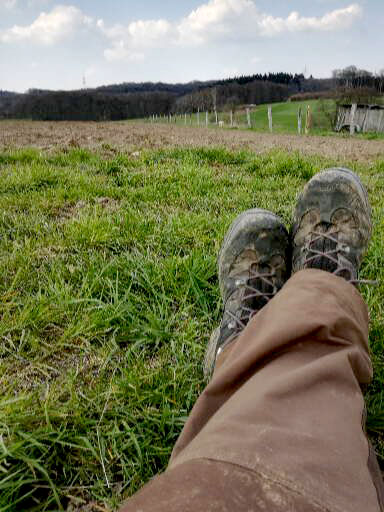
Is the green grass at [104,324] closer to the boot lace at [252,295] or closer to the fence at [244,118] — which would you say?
the boot lace at [252,295]

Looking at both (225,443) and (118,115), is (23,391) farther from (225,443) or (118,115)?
(118,115)

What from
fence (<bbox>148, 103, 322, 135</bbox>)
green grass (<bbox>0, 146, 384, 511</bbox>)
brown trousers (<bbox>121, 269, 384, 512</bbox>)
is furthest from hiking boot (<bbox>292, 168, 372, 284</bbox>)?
fence (<bbox>148, 103, 322, 135</bbox>)

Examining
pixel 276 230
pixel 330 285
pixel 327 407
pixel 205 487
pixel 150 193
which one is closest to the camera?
pixel 205 487

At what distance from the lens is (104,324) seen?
1744 millimetres

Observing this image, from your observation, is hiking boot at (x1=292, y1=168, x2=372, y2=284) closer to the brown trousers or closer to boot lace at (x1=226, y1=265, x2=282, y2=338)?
boot lace at (x1=226, y1=265, x2=282, y2=338)

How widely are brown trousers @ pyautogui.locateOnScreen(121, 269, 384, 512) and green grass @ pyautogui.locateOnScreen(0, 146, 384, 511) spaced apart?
36 centimetres

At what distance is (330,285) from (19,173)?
3.25 m

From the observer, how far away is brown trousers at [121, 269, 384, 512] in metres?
0.70

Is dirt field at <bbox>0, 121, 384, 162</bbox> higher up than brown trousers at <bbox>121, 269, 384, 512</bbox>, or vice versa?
dirt field at <bbox>0, 121, 384, 162</bbox>

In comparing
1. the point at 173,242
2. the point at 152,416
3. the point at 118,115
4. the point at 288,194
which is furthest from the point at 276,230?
the point at 118,115

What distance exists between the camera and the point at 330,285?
1.24 meters

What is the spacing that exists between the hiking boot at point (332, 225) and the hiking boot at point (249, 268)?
0.30ft

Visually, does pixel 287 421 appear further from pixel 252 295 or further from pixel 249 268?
pixel 249 268

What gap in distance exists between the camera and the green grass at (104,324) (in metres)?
1.20
